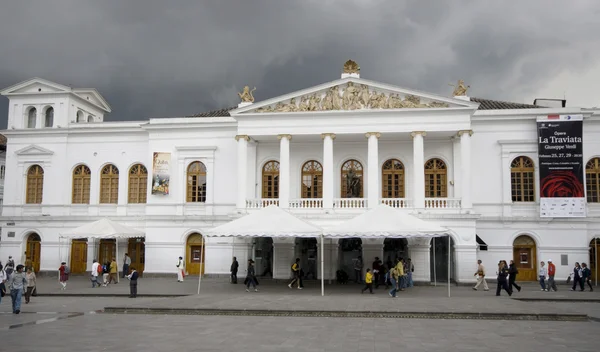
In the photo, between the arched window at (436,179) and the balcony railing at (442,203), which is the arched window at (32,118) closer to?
the arched window at (436,179)

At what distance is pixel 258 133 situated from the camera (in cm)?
3203

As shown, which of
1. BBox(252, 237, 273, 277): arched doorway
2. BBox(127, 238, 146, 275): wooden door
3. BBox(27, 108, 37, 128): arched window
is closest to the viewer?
BBox(252, 237, 273, 277): arched doorway

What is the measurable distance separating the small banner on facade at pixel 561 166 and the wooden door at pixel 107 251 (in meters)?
24.7

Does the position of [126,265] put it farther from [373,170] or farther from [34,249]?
[373,170]

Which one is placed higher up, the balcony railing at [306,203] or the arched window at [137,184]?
the arched window at [137,184]

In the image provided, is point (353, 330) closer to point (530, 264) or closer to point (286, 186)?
point (286, 186)

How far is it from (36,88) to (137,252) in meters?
12.2

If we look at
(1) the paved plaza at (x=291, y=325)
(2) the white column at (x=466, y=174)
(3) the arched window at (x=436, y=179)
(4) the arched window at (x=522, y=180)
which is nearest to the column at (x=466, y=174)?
(2) the white column at (x=466, y=174)

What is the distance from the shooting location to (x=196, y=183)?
35156 mm

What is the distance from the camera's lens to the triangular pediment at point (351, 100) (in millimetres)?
30938

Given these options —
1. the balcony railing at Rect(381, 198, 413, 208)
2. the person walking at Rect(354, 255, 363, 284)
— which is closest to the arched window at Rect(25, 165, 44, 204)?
the person walking at Rect(354, 255, 363, 284)

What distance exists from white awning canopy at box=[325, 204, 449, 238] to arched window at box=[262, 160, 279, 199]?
31.0 ft

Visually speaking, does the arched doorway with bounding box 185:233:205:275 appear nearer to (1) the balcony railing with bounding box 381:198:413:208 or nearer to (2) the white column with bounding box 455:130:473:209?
(1) the balcony railing with bounding box 381:198:413:208

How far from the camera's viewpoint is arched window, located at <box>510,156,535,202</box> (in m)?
32.4
